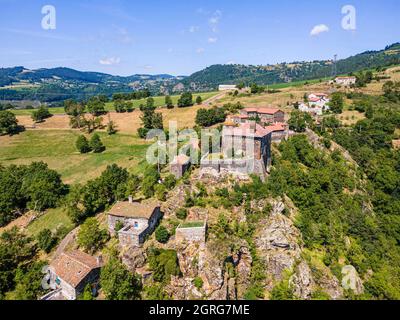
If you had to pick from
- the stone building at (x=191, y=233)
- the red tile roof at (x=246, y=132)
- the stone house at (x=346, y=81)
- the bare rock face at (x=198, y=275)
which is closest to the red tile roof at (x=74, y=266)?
the bare rock face at (x=198, y=275)

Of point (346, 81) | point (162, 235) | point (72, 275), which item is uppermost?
point (346, 81)

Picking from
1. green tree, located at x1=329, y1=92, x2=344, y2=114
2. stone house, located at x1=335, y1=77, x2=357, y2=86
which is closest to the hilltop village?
green tree, located at x1=329, y1=92, x2=344, y2=114

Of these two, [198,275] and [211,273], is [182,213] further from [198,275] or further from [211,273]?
[211,273]

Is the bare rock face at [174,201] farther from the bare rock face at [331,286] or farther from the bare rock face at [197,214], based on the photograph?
the bare rock face at [331,286]

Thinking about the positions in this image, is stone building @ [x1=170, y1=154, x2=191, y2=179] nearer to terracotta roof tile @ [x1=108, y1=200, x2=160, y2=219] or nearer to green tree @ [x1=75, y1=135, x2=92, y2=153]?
terracotta roof tile @ [x1=108, y1=200, x2=160, y2=219]

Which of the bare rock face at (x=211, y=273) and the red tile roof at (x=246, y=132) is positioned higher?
the red tile roof at (x=246, y=132)

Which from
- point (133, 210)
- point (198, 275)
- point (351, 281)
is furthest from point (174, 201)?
point (351, 281)
